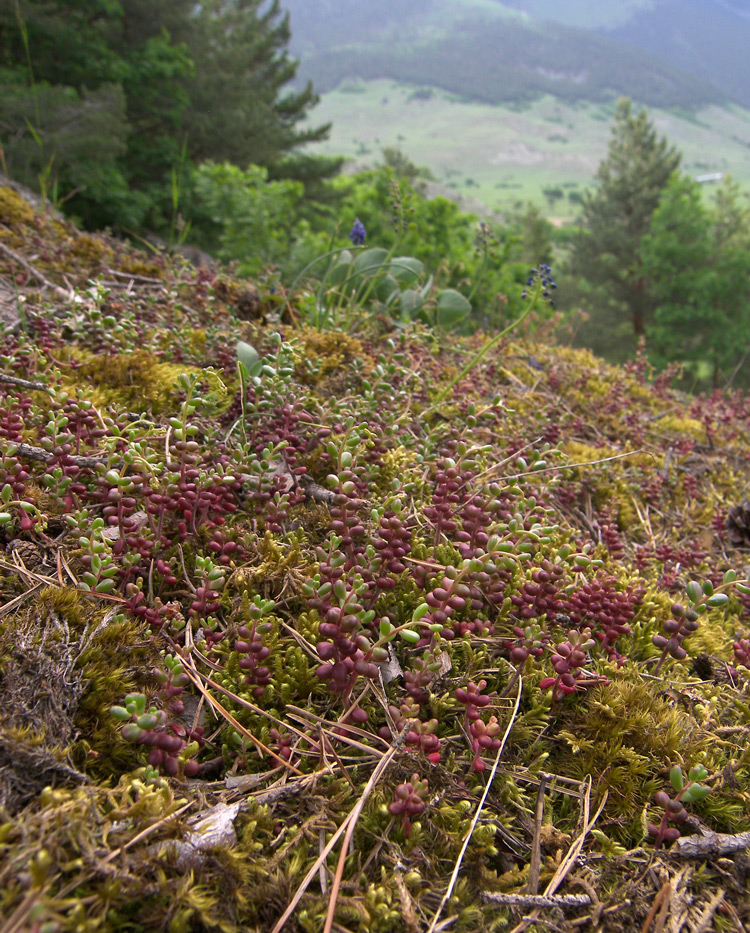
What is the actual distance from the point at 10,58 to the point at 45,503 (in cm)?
2144

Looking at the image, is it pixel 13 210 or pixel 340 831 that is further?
pixel 13 210

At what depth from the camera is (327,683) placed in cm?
142

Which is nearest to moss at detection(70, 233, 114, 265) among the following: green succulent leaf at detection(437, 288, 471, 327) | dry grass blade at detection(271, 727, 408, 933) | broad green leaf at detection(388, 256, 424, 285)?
broad green leaf at detection(388, 256, 424, 285)

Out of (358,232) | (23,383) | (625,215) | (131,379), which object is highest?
(625,215)

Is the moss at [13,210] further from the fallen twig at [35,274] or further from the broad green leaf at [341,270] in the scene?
the broad green leaf at [341,270]

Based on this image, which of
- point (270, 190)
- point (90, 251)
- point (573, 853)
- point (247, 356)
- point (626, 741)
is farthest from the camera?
point (270, 190)

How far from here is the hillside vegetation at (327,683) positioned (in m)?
1.05

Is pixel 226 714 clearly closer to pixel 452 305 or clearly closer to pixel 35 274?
pixel 35 274

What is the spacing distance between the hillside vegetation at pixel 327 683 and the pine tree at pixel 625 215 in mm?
35662

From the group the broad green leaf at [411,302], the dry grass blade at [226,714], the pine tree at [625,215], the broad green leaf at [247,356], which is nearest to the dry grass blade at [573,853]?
the dry grass blade at [226,714]

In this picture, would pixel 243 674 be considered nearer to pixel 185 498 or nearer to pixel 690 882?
pixel 185 498

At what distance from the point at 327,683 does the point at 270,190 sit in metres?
20.3

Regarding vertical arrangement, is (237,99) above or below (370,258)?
above

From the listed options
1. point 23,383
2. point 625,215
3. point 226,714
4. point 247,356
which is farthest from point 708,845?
point 625,215
